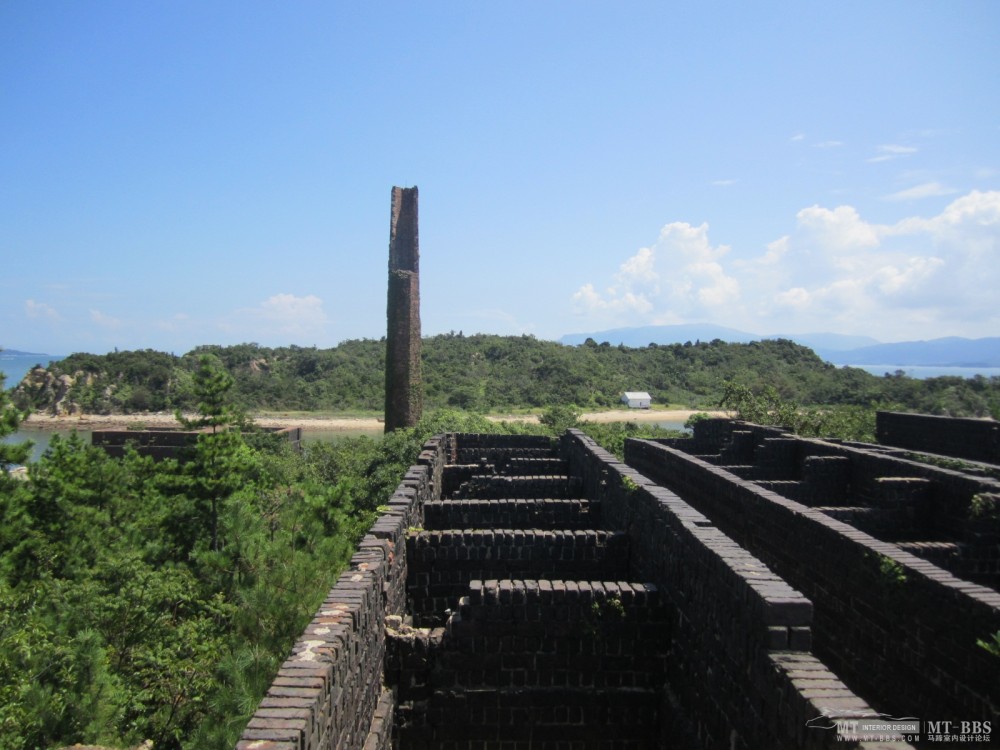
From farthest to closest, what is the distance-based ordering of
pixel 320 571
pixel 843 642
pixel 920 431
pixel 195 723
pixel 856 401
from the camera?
1. pixel 856 401
2. pixel 920 431
3. pixel 320 571
4. pixel 195 723
5. pixel 843 642

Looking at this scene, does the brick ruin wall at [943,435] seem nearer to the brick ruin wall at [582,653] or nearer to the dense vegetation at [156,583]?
the brick ruin wall at [582,653]

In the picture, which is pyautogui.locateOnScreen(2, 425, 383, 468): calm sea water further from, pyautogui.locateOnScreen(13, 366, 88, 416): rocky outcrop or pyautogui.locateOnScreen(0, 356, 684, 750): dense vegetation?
pyautogui.locateOnScreen(0, 356, 684, 750): dense vegetation

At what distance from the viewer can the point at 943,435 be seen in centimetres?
1511

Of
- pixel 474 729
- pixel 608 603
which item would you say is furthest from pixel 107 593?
pixel 608 603

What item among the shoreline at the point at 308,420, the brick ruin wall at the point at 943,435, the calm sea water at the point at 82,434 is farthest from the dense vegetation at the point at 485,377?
the brick ruin wall at the point at 943,435

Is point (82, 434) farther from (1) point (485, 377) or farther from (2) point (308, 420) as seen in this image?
(1) point (485, 377)

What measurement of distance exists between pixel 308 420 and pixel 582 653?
54112mm

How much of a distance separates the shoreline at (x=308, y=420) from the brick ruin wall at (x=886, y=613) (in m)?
42.3

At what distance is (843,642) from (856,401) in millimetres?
49464

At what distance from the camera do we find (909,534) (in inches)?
380

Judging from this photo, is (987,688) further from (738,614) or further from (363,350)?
(363,350)

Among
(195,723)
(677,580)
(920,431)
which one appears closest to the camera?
(677,580)

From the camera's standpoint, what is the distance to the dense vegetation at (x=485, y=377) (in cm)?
5928

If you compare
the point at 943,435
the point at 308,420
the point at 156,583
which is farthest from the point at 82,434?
the point at 943,435
